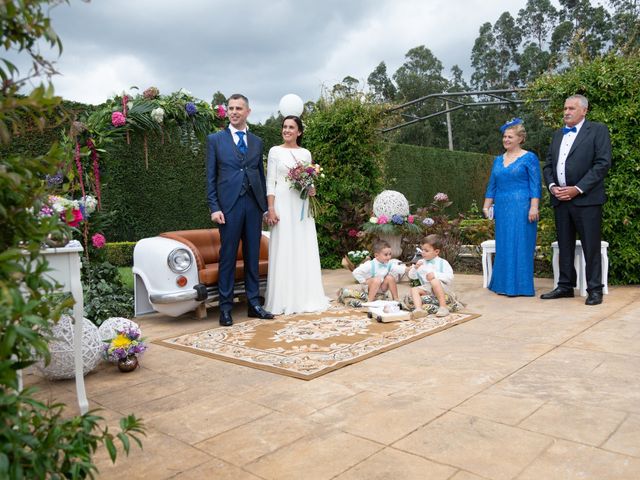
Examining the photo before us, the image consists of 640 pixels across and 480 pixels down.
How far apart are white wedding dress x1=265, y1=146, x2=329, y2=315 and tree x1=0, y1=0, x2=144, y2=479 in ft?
11.6

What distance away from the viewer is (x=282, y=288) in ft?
15.3

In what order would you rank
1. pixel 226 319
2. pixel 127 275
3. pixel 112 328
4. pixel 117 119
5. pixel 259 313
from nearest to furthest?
pixel 112 328 < pixel 226 319 < pixel 117 119 < pixel 259 313 < pixel 127 275

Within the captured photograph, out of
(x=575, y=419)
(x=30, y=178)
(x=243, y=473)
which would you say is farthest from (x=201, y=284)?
(x=30, y=178)

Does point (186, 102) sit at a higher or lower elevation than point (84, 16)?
higher

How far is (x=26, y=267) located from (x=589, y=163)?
4843mm

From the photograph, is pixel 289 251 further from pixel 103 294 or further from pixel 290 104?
pixel 290 104

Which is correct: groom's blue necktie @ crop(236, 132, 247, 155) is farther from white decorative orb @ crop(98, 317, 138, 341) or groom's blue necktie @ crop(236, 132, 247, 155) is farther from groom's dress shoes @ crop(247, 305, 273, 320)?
white decorative orb @ crop(98, 317, 138, 341)

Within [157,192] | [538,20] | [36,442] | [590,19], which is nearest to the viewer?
[36,442]

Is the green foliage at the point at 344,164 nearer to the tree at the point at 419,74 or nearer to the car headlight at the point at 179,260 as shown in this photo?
the car headlight at the point at 179,260

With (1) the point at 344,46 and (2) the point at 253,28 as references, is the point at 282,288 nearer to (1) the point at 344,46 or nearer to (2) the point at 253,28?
(2) the point at 253,28

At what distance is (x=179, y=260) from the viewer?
426 cm

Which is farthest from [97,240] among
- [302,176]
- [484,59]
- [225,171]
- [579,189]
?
[484,59]

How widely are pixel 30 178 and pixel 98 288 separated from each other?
3.45m

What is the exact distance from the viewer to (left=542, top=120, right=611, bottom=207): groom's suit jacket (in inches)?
184
